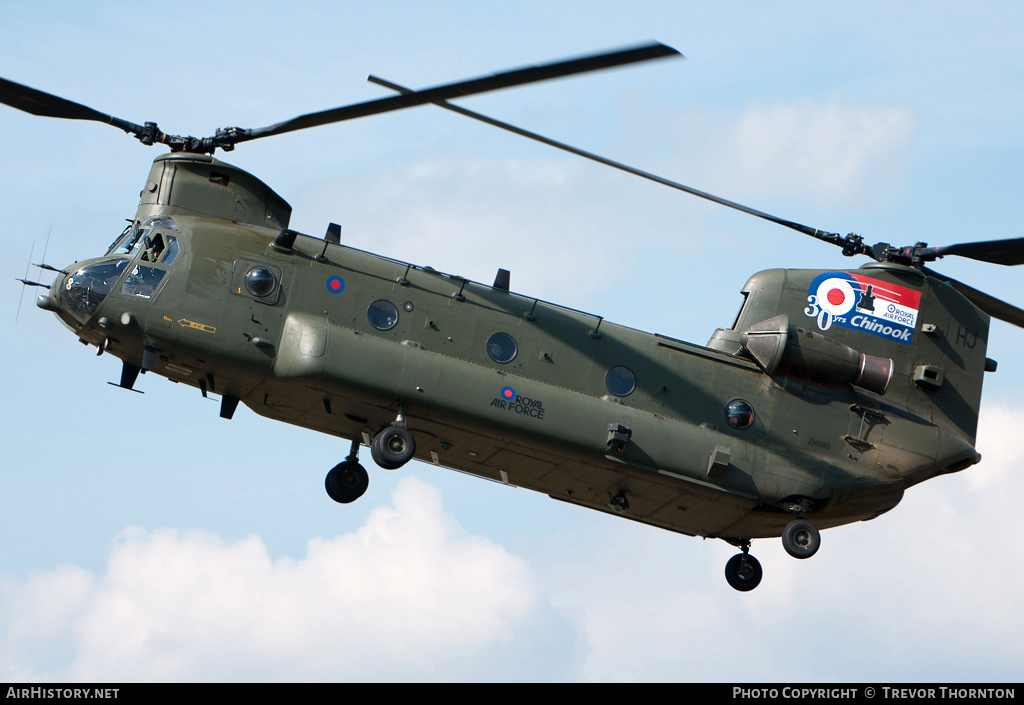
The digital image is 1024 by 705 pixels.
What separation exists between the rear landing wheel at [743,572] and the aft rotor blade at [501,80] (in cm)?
1152

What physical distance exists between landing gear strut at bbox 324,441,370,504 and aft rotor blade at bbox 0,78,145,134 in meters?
7.12

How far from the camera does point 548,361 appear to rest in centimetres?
2314

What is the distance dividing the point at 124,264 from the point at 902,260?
14.6 meters

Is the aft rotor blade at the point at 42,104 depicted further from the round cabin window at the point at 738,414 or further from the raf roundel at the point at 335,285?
the round cabin window at the point at 738,414

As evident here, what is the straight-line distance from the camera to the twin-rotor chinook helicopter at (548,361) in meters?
21.7

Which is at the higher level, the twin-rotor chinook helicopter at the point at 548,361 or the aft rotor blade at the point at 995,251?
the aft rotor blade at the point at 995,251

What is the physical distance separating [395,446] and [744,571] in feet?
26.2

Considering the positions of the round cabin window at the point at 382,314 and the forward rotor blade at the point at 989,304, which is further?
the forward rotor blade at the point at 989,304

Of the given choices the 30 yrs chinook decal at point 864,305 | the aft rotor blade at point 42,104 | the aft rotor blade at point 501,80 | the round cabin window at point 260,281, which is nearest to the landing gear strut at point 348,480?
the round cabin window at point 260,281

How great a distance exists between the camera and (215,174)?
906 inches

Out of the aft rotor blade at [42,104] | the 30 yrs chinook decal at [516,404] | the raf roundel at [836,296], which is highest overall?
the raf roundel at [836,296]

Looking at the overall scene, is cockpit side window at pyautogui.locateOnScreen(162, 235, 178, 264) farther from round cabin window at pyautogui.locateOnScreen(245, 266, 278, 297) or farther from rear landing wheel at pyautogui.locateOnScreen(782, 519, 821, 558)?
rear landing wheel at pyautogui.locateOnScreen(782, 519, 821, 558)
